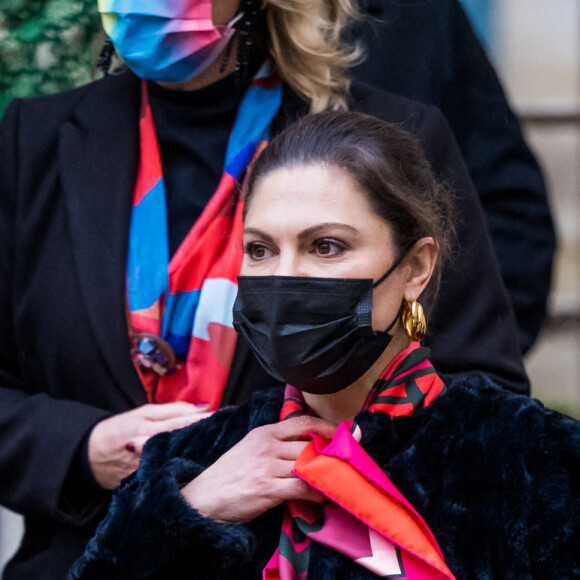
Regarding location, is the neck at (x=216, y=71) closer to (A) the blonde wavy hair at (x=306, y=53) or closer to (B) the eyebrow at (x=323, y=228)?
(A) the blonde wavy hair at (x=306, y=53)

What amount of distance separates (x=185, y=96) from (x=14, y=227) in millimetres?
566

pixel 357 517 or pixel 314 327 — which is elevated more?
pixel 314 327

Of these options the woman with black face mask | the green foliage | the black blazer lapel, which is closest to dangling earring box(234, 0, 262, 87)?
the black blazer lapel

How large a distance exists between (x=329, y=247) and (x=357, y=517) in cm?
53

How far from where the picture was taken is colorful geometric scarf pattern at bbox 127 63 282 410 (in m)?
2.35

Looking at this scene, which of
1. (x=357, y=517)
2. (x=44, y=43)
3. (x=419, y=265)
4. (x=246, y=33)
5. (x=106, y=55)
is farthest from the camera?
(x=44, y=43)

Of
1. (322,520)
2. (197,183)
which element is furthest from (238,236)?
(322,520)

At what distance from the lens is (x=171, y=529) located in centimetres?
191

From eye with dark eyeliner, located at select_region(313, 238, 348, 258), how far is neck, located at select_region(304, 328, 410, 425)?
0.24 meters

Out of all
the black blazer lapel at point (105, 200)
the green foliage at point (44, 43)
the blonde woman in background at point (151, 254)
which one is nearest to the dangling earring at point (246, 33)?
the blonde woman in background at point (151, 254)

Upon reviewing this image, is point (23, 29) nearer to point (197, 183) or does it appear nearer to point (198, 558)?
point (197, 183)

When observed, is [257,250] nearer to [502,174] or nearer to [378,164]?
[378,164]

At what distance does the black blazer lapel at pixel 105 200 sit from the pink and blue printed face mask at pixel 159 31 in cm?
26

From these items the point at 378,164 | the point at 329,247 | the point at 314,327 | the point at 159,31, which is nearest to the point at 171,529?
the point at 314,327
